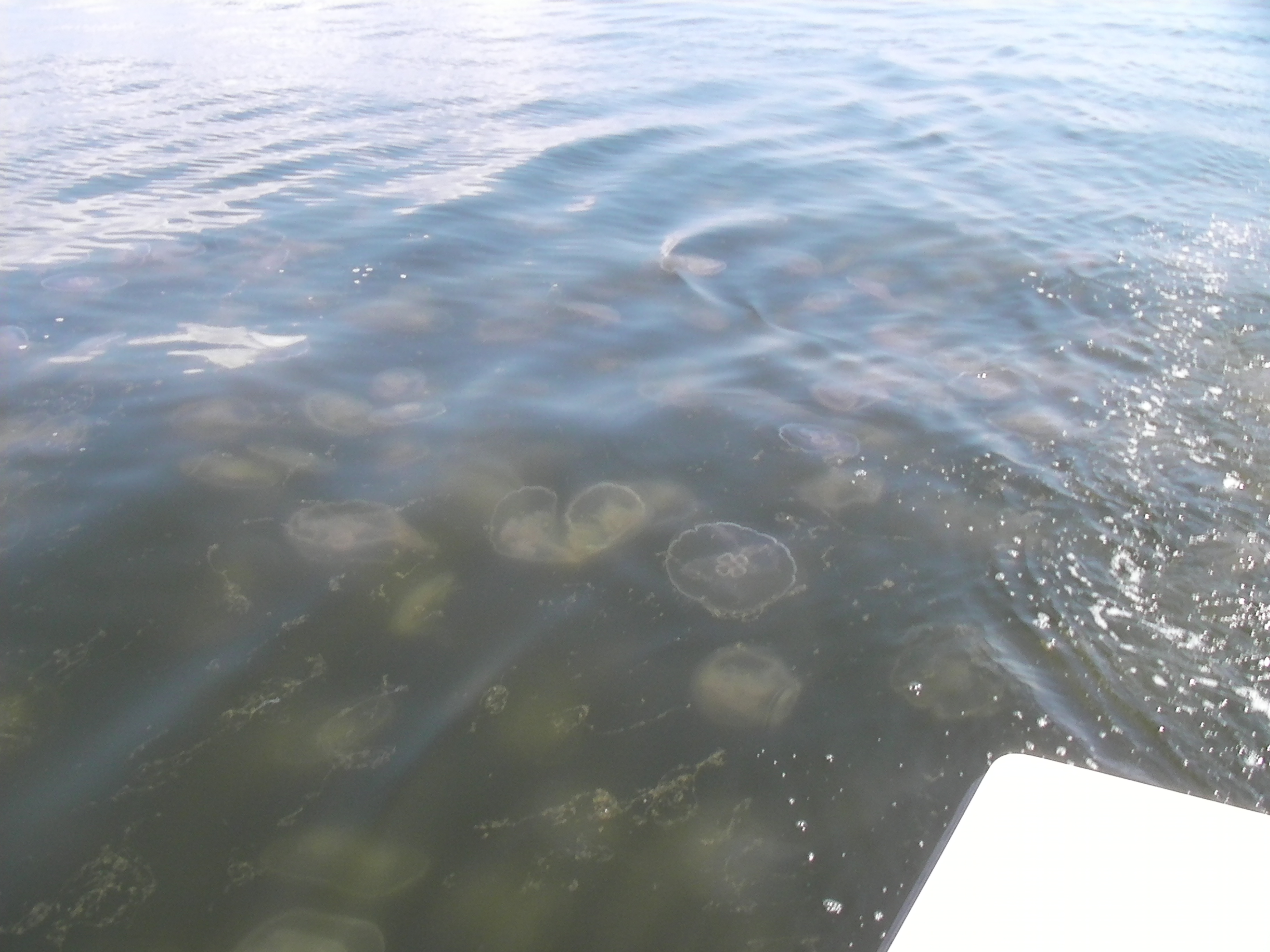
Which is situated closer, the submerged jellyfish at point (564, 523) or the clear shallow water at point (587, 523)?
the clear shallow water at point (587, 523)

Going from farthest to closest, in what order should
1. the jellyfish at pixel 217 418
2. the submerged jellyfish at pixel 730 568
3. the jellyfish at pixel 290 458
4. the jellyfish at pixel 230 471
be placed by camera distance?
the jellyfish at pixel 217 418, the jellyfish at pixel 290 458, the jellyfish at pixel 230 471, the submerged jellyfish at pixel 730 568

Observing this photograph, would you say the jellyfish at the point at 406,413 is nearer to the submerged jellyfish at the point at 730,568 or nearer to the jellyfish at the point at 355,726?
the submerged jellyfish at the point at 730,568

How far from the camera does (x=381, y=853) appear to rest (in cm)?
249

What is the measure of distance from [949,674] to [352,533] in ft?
7.01

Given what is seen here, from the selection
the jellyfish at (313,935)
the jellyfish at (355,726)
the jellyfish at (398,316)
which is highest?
the jellyfish at (398,316)

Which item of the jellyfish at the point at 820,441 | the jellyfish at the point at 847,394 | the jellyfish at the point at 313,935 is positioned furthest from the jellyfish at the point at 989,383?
the jellyfish at the point at 313,935

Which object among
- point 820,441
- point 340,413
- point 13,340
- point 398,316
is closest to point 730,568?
point 820,441

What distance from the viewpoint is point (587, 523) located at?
146 inches

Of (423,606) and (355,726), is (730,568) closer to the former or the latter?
(423,606)

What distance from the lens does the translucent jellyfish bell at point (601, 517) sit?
11.8 ft

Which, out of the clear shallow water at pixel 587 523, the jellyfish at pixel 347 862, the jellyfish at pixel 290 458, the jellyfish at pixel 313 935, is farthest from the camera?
the jellyfish at pixel 290 458

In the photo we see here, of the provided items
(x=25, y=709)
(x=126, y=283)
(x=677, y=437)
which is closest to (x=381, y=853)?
(x=25, y=709)

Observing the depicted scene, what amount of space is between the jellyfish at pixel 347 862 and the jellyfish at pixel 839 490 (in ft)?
6.72

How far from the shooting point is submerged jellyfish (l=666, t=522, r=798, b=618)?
3359 millimetres
